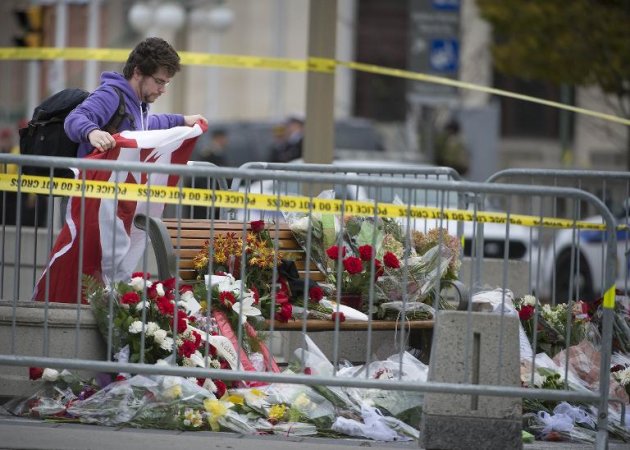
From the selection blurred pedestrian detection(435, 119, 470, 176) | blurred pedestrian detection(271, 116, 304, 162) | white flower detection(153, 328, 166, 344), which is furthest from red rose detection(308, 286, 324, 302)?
blurred pedestrian detection(435, 119, 470, 176)

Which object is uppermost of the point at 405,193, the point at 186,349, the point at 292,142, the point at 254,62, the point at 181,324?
the point at 254,62

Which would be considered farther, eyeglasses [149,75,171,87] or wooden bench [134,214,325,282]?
eyeglasses [149,75,171,87]

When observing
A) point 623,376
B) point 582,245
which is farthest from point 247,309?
point 582,245

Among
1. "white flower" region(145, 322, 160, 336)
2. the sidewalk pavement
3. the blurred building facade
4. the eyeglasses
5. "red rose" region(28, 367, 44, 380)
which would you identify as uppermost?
the blurred building facade

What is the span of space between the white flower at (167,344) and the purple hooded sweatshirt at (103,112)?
1.26m

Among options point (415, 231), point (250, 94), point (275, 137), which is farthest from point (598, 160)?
point (415, 231)

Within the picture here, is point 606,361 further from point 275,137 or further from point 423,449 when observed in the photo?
point 275,137

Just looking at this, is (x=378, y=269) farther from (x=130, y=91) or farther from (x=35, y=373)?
(x=35, y=373)

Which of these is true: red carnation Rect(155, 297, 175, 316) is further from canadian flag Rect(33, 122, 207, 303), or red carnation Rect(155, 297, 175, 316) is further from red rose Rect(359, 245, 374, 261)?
red rose Rect(359, 245, 374, 261)

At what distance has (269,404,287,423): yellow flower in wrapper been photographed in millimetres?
6816

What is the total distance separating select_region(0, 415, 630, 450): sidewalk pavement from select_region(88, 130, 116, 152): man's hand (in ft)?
4.69

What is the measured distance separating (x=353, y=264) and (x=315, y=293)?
0.81 ft

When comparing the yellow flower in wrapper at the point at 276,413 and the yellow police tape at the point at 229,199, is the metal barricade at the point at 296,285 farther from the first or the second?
the yellow flower in wrapper at the point at 276,413

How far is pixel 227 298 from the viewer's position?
6.93 metres
